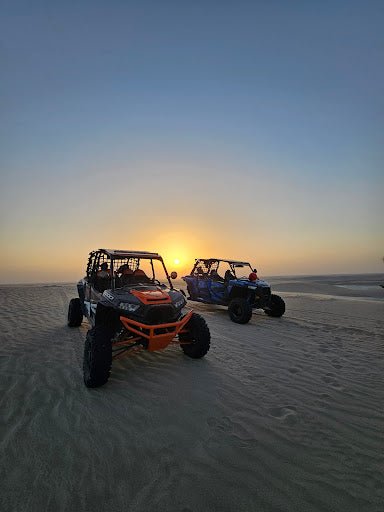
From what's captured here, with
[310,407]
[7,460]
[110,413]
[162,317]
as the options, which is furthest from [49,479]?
[310,407]

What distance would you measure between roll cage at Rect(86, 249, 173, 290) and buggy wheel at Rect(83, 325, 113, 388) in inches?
51.0

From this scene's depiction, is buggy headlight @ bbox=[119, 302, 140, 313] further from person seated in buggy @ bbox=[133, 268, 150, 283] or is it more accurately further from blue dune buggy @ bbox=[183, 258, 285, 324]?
blue dune buggy @ bbox=[183, 258, 285, 324]

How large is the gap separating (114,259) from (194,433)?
142 inches

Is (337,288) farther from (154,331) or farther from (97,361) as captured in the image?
(97,361)

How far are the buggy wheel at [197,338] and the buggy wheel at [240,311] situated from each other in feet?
13.0

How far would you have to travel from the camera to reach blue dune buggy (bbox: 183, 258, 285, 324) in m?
9.43

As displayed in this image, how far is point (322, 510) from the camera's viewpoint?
6.85ft

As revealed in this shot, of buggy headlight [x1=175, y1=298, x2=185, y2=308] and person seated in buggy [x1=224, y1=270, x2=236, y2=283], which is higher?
person seated in buggy [x1=224, y1=270, x2=236, y2=283]

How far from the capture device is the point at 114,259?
5699 mm

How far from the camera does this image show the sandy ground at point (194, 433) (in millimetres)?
2207

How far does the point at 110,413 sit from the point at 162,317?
1627 millimetres

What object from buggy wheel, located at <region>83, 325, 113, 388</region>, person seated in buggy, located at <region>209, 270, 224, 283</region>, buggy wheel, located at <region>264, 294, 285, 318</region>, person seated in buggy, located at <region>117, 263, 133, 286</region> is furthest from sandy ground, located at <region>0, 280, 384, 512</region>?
person seated in buggy, located at <region>209, 270, 224, 283</region>

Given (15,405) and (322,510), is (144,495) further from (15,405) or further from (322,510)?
(15,405)

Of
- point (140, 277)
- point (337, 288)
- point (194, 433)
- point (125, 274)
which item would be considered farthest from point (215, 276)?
point (337, 288)
